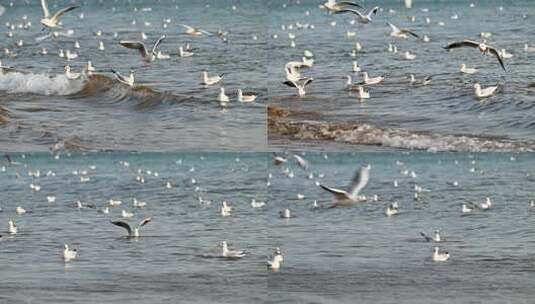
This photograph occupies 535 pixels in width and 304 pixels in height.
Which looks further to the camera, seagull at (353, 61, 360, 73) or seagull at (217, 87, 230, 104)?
seagull at (353, 61, 360, 73)

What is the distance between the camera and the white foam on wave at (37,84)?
745 cm

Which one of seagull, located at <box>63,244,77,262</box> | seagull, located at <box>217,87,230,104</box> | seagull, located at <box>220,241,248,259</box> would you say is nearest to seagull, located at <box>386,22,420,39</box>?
seagull, located at <box>217,87,230,104</box>

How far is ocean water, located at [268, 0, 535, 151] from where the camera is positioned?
6621mm

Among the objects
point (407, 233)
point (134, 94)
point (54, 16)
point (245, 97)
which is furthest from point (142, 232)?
point (407, 233)

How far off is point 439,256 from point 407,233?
0.41m

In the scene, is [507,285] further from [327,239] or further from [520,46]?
[520,46]

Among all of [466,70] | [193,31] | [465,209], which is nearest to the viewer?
[466,70]

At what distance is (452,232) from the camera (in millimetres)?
8289

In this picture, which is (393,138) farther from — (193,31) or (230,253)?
(193,31)

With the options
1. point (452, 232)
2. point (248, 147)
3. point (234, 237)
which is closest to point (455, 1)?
point (452, 232)

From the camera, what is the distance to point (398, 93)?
743 cm

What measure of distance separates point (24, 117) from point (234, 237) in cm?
156

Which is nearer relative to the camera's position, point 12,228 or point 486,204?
point 12,228

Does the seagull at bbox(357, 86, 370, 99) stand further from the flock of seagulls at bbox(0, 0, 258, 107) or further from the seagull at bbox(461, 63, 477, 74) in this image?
the seagull at bbox(461, 63, 477, 74)
